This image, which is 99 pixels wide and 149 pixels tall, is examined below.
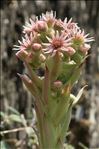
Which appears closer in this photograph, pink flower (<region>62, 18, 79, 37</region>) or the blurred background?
pink flower (<region>62, 18, 79, 37</region>)

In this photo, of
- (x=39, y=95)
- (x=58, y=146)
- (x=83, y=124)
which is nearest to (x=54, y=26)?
(x=39, y=95)

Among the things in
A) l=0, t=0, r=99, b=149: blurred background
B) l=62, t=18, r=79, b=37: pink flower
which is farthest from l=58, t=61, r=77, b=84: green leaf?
l=0, t=0, r=99, b=149: blurred background

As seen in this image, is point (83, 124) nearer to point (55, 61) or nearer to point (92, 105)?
point (92, 105)

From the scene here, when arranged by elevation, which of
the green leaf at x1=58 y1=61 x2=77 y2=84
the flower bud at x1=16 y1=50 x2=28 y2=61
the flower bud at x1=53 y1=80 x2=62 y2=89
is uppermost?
the flower bud at x1=16 y1=50 x2=28 y2=61

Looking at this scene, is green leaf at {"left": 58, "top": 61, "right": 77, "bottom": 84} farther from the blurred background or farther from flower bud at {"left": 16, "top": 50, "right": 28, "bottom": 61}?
the blurred background

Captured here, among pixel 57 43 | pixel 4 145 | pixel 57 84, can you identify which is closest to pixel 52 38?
pixel 57 43

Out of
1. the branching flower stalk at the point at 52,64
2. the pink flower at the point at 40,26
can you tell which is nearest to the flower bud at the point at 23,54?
the branching flower stalk at the point at 52,64

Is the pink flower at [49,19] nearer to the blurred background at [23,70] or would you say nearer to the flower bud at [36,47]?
the flower bud at [36,47]

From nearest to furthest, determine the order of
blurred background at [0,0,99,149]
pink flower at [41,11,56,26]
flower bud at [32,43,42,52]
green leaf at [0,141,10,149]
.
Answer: flower bud at [32,43,42,52] < pink flower at [41,11,56,26] < green leaf at [0,141,10,149] < blurred background at [0,0,99,149]
